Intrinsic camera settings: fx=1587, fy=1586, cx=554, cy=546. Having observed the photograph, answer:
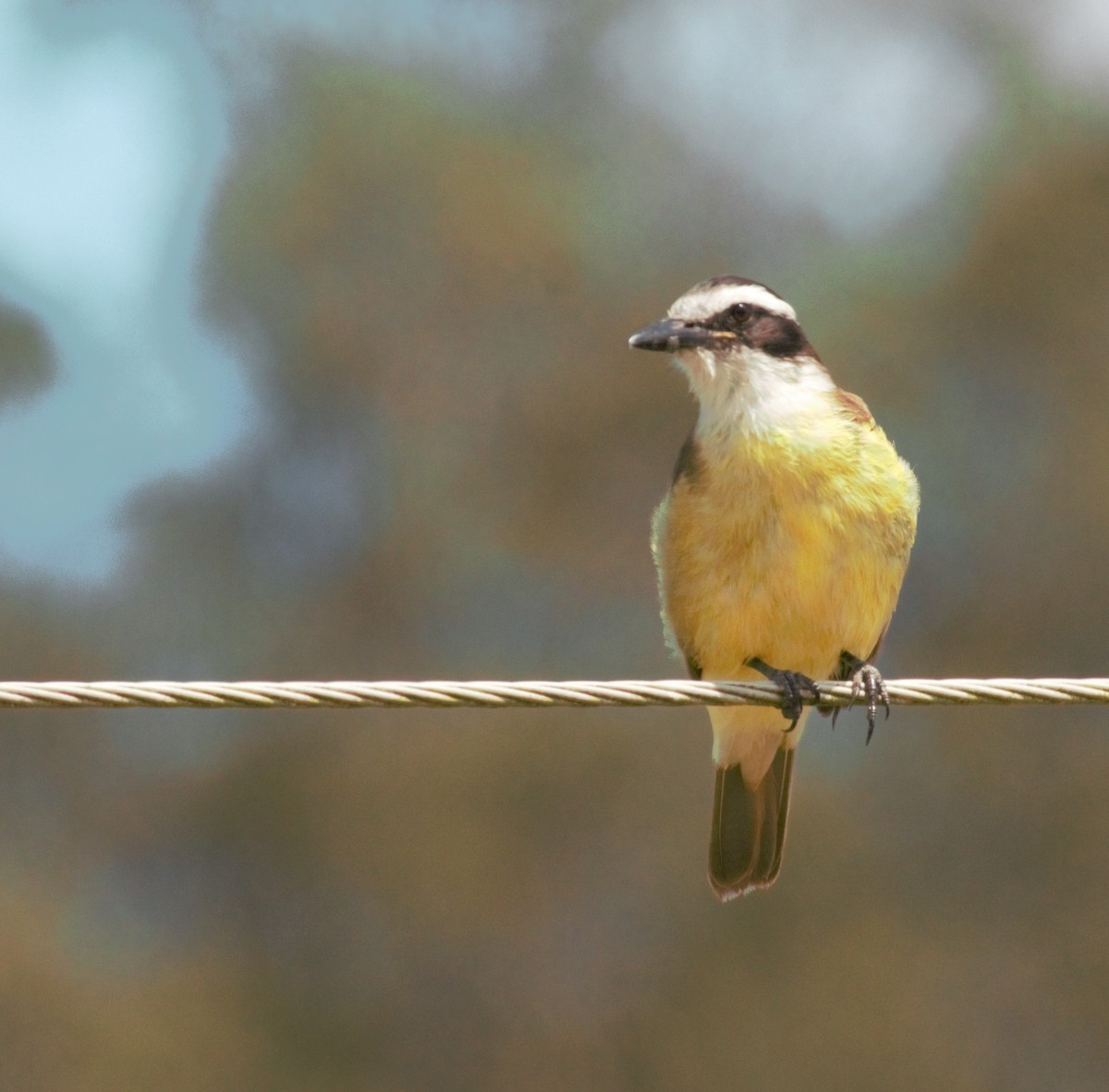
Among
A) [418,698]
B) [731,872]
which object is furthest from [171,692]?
[731,872]

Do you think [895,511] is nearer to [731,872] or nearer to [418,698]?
[731,872]

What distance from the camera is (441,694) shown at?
3.37 meters

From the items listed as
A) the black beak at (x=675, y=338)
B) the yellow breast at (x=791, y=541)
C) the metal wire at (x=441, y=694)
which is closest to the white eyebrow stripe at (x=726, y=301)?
the black beak at (x=675, y=338)

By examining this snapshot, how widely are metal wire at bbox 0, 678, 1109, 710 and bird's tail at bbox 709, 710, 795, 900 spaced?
2.33 meters

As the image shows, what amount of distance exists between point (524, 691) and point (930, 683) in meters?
0.99

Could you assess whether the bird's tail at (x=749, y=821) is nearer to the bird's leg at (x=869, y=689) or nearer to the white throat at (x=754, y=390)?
the bird's leg at (x=869, y=689)

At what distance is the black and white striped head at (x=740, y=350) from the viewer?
5363mm

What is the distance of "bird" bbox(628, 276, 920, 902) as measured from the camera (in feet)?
16.7

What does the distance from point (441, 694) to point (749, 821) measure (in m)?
2.93

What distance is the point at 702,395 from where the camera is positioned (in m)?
5.54

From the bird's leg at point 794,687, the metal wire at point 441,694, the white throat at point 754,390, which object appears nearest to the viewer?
the metal wire at point 441,694

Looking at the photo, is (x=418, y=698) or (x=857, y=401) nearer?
(x=418, y=698)

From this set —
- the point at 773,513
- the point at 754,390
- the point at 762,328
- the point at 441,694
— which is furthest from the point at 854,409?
the point at 441,694

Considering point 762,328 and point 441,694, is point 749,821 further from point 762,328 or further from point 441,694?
point 441,694
